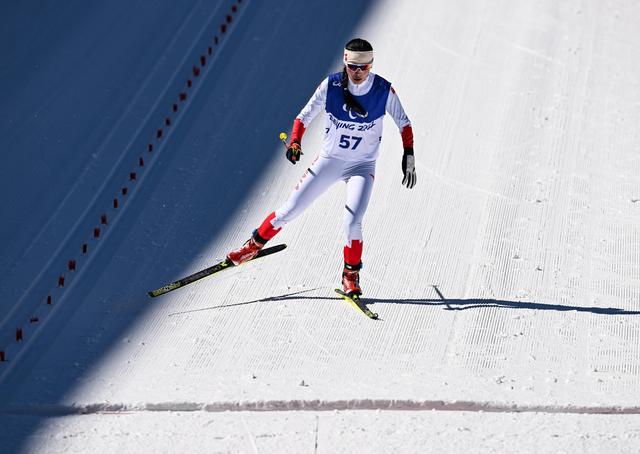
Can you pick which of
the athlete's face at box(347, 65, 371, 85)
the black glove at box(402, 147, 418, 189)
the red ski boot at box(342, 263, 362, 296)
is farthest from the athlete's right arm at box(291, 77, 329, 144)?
the red ski boot at box(342, 263, 362, 296)

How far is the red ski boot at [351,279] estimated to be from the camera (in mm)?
7840

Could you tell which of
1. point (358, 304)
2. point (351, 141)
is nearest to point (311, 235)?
point (358, 304)

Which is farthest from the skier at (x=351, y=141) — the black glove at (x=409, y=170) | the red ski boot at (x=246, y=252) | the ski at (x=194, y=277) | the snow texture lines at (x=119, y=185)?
the snow texture lines at (x=119, y=185)

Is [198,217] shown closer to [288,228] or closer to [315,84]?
[288,228]

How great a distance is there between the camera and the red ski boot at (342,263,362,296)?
7840 mm

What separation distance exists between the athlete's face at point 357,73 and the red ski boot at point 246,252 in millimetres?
1417

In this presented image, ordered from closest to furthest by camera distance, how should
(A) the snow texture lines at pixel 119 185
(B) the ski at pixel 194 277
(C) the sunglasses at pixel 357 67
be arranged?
(C) the sunglasses at pixel 357 67, (A) the snow texture lines at pixel 119 185, (B) the ski at pixel 194 277

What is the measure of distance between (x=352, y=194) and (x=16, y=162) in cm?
349

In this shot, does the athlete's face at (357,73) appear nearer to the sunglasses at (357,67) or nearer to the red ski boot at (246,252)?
the sunglasses at (357,67)

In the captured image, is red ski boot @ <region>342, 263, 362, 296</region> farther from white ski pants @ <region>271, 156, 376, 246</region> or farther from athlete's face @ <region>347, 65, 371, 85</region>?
athlete's face @ <region>347, 65, 371, 85</region>

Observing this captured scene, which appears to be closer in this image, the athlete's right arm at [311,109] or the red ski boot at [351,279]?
the athlete's right arm at [311,109]

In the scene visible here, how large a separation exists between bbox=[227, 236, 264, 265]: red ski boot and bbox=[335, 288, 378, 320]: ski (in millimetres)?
723

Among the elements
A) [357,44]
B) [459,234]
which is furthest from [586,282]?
[357,44]

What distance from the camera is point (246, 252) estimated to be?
26.8 ft
